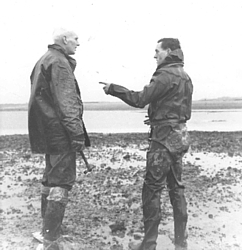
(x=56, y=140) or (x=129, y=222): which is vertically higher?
(x=56, y=140)

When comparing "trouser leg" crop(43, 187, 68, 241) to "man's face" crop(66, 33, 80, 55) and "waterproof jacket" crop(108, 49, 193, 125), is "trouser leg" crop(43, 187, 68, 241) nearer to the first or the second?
"waterproof jacket" crop(108, 49, 193, 125)

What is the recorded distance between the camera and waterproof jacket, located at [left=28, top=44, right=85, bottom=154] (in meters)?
3.74

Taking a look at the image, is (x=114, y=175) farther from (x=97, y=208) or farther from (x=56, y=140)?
(x=56, y=140)

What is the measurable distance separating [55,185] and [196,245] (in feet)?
5.40

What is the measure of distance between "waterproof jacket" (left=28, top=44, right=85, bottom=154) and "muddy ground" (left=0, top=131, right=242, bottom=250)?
1.18 metres

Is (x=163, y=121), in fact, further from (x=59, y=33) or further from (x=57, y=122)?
(x=59, y=33)

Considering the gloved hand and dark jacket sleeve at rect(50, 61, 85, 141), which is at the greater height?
dark jacket sleeve at rect(50, 61, 85, 141)

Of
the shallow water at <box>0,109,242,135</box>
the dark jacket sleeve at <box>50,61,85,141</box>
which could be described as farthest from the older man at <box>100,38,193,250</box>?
the shallow water at <box>0,109,242,135</box>

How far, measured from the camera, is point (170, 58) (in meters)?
4.07

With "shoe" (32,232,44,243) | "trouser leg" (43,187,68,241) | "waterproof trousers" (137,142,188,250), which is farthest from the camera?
"shoe" (32,232,44,243)

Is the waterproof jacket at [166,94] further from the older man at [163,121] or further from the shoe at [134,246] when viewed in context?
the shoe at [134,246]

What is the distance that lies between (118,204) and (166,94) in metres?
2.19

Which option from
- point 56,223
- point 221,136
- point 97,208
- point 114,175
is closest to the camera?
point 56,223

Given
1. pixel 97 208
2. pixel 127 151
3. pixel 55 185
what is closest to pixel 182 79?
pixel 55 185
